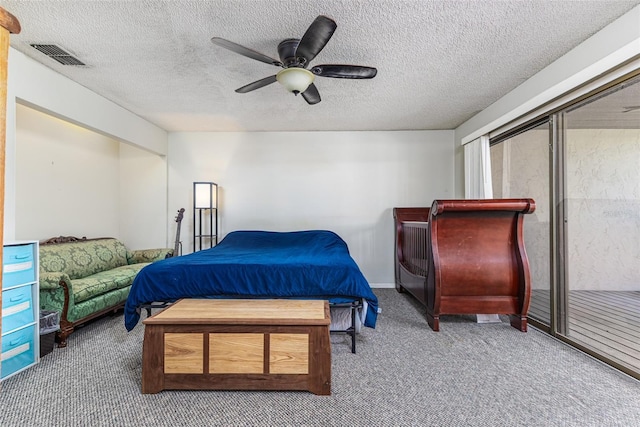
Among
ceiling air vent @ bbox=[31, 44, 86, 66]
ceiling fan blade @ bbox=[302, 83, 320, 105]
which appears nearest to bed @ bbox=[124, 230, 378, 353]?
ceiling fan blade @ bbox=[302, 83, 320, 105]

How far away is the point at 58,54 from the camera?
2.30 m

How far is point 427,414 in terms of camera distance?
1.54 meters

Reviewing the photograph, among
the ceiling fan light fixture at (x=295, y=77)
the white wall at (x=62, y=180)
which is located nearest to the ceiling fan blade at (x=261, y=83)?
the ceiling fan light fixture at (x=295, y=77)

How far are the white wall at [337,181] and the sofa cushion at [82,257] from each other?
1326 millimetres

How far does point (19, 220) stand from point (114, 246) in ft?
3.06

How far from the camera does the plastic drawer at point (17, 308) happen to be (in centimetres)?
186

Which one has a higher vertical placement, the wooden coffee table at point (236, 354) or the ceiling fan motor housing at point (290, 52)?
the ceiling fan motor housing at point (290, 52)

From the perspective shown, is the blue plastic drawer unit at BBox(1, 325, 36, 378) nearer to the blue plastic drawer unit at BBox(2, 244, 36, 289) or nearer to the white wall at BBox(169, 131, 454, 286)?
the blue plastic drawer unit at BBox(2, 244, 36, 289)

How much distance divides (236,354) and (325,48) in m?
2.18

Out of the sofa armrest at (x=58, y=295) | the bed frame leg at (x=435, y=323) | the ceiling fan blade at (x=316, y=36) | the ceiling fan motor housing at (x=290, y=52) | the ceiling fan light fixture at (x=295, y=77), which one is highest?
the ceiling fan motor housing at (x=290, y=52)

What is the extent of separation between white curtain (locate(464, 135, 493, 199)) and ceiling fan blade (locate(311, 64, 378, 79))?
→ 6.64ft

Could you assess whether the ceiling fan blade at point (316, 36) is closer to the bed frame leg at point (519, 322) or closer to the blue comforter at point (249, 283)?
the blue comforter at point (249, 283)

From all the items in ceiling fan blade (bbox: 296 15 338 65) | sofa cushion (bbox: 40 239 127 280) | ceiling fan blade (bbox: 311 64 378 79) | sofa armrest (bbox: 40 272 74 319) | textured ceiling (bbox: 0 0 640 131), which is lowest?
sofa armrest (bbox: 40 272 74 319)

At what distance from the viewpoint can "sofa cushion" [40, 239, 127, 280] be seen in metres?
2.86
